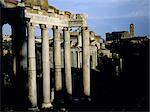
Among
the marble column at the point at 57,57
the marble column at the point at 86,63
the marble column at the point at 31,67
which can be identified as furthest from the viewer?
the marble column at the point at 86,63

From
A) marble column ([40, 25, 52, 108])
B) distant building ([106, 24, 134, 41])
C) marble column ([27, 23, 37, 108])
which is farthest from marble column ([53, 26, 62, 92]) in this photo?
distant building ([106, 24, 134, 41])

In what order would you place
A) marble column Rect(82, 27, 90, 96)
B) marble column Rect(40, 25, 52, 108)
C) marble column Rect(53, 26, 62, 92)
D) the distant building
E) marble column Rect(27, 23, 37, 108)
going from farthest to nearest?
the distant building → marble column Rect(82, 27, 90, 96) → marble column Rect(53, 26, 62, 92) → marble column Rect(40, 25, 52, 108) → marble column Rect(27, 23, 37, 108)

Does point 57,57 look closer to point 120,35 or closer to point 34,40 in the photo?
point 34,40

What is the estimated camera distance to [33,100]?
22875 mm

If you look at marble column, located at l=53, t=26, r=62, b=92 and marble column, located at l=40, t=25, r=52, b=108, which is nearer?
marble column, located at l=40, t=25, r=52, b=108

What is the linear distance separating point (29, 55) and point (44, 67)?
260cm

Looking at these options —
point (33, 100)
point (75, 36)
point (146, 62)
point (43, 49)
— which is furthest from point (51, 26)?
point (75, 36)

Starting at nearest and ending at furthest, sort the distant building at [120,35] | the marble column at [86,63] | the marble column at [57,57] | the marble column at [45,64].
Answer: the marble column at [45,64], the marble column at [57,57], the marble column at [86,63], the distant building at [120,35]

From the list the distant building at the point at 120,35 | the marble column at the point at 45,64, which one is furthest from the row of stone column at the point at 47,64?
the distant building at the point at 120,35

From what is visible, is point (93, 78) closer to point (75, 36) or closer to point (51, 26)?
point (51, 26)

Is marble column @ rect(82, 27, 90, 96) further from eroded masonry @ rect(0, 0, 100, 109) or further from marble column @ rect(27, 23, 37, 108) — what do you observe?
marble column @ rect(27, 23, 37, 108)

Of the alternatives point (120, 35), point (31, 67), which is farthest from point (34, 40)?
point (120, 35)

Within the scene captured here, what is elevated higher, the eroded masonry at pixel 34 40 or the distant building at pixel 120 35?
the distant building at pixel 120 35

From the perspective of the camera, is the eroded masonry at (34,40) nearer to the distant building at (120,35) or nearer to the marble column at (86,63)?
the marble column at (86,63)
